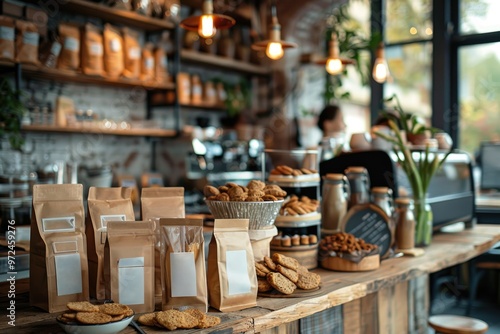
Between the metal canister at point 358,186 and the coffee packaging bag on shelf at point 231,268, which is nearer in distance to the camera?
the coffee packaging bag on shelf at point 231,268

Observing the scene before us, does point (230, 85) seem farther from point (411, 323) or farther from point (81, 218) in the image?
point (81, 218)

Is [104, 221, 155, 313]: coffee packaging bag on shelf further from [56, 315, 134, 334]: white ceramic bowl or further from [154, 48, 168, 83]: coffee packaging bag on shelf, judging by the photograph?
[154, 48, 168, 83]: coffee packaging bag on shelf

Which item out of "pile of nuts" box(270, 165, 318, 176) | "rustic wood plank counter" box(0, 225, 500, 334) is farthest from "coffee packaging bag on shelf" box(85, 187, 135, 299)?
"pile of nuts" box(270, 165, 318, 176)

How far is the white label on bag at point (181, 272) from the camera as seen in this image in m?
1.58

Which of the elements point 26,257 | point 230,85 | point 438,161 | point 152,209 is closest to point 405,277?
point 438,161

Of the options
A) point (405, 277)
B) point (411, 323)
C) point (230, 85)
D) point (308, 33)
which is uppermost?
point (308, 33)

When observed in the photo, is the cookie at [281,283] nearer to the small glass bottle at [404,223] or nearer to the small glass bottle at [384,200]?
the small glass bottle at [384,200]

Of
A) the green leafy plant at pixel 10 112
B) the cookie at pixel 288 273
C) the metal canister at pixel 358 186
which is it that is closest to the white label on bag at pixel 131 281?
the cookie at pixel 288 273

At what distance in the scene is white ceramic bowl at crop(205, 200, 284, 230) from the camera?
5.99 feet

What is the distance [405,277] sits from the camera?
2.22 metres

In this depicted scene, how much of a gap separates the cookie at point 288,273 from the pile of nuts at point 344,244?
0.39 m

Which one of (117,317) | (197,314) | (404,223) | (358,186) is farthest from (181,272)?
(404,223)

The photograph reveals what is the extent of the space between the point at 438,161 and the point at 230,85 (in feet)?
11.4

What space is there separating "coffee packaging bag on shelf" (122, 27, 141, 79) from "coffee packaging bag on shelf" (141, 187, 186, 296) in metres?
3.08
